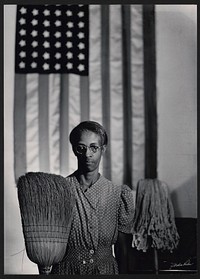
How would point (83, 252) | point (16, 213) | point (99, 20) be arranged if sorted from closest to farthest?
point (83, 252), point (16, 213), point (99, 20)

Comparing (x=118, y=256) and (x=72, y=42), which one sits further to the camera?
(x=72, y=42)

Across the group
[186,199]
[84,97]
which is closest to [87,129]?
[84,97]

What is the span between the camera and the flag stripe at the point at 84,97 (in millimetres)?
2623

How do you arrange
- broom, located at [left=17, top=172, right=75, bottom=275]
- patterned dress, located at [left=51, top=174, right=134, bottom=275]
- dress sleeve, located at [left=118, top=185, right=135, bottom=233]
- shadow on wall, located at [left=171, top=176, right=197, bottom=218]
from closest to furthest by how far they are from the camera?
broom, located at [left=17, top=172, right=75, bottom=275] → patterned dress, located at [left=51, top=174, right=134, bottom=275] → dress sleeve, located at [left=118, top=185, right=135, bottom=233] → shadow on wall, located at [left=171, top=176, right=197, bottom=218]

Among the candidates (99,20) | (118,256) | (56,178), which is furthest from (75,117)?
(118,256)

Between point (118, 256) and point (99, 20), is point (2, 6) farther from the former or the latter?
point (118, 256)

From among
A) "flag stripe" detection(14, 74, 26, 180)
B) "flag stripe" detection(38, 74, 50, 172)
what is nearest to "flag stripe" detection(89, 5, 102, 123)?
"flag stripe" detection(38, 74, 50, 172)

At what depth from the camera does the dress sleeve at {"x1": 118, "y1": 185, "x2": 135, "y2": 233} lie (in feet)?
8.17

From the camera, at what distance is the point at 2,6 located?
2.69 m

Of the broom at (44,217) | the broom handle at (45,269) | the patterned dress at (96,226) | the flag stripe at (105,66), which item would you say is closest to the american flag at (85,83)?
the flag stripe at (105,66)

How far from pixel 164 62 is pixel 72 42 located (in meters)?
0.48

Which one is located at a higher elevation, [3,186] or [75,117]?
[75,117]

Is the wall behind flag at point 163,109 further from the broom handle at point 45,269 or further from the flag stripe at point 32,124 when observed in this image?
the broom handle at point 45,269

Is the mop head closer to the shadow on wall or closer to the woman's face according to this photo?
the shadow on wall
